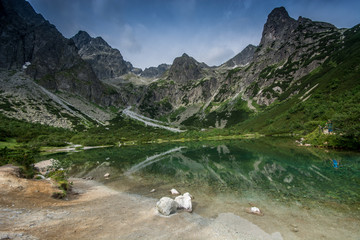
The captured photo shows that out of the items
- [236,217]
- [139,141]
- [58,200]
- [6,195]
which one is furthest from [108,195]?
[139,141]

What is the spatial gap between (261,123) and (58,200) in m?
158

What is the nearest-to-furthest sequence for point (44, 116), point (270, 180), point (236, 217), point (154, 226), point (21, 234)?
point (21, 234) < point (154, 226) < point (236, 217) < point (270, 180) < point (44, 116)

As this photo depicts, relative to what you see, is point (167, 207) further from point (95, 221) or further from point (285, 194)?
point (285, 194)

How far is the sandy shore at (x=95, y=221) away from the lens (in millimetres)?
11820

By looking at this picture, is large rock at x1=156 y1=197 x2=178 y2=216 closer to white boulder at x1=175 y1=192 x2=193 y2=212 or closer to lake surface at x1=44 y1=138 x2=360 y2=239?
white boulder at x1=175 y1=192 x2=193 y2=212

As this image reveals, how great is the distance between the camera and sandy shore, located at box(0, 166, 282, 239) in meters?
11.8

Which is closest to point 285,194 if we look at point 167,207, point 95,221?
point 167,207

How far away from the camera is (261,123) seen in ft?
497

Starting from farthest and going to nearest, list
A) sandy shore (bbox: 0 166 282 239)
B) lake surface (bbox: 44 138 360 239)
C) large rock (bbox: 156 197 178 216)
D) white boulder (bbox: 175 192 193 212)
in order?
1. white boulder (bbox: 175 192 193 212)
2. large rock (bbox: 156 197 178 216)
3. lake surface (bbox: 44 138 360 239)
4. sandy shore (bbox: 0 166 282 239)

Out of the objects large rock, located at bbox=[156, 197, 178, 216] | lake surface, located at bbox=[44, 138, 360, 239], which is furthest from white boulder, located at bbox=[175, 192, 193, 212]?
lake surface, located at bbox=[44, 138, 360, 239]

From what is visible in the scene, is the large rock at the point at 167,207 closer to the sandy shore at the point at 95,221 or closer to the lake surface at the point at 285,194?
the sandy shore at the point at 95,221

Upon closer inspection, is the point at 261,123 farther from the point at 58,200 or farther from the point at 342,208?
the point at 58,200

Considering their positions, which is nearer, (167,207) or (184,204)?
(167,207)

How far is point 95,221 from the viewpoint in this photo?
558 inches
